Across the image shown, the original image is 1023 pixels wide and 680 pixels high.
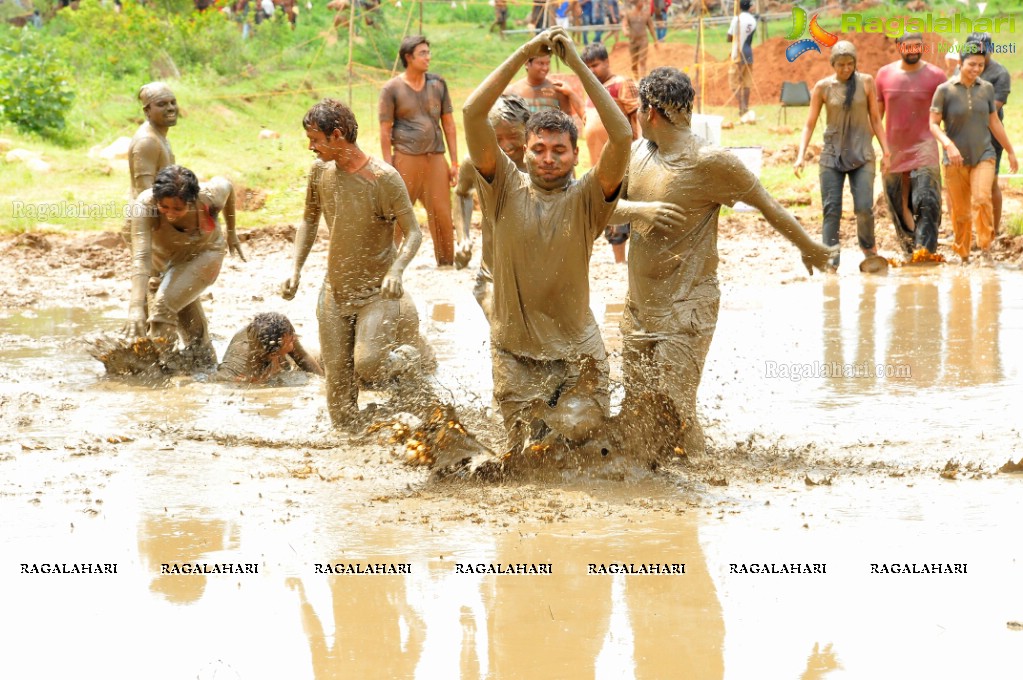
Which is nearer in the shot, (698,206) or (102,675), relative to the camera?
(102,675)

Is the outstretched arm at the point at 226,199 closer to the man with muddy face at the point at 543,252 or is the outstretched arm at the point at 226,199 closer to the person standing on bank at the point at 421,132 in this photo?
the person standing on bank at the point at 421,132

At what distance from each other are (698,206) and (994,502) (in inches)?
66.3

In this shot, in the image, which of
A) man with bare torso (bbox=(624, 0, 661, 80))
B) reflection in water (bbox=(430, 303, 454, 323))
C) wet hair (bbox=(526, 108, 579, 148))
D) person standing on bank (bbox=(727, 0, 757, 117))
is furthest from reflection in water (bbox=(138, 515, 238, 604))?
man with bare torso (bbox=(624, 0, 661, 80))

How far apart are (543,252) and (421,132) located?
20.4 feet

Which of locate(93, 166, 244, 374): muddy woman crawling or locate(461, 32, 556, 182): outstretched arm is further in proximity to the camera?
locate(93, 166, 244, 374): muddy woman crawling

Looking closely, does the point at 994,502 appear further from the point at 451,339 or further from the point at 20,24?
the point at 20,24

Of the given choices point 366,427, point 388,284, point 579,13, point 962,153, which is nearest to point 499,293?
point 388,284

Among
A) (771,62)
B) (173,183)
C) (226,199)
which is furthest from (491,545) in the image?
(771,62)

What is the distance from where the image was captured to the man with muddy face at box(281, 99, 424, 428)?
634 cm

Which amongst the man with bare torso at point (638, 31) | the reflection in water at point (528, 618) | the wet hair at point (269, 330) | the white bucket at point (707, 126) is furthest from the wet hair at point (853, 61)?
the man with bare torso at point (638, 31)

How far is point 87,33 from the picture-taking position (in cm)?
2202

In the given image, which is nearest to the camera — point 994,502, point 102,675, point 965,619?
point 102,675

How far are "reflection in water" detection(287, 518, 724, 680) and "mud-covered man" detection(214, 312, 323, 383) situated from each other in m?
3.32

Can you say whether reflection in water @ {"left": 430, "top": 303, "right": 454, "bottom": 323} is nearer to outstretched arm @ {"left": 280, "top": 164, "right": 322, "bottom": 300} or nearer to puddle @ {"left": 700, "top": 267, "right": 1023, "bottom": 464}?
puddle @ {"left": 700, "top": 267, "right": 1023, "bottom": 464}
